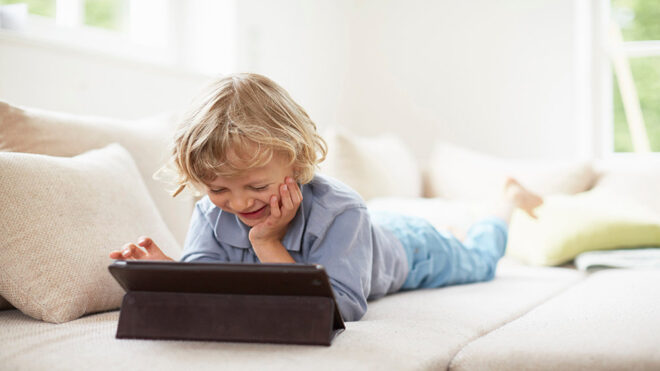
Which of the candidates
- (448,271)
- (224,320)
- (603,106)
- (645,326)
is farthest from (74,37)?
(603,106)

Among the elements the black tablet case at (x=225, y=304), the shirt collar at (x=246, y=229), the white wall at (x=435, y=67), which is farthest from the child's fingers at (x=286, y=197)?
the white wall at (x=435, y=67)

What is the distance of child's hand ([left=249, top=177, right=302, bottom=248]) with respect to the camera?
4.08ft

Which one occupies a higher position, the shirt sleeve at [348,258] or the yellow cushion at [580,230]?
the shirt sleeve at [348,258]

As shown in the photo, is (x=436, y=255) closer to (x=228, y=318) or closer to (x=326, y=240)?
(x=326, y=240)

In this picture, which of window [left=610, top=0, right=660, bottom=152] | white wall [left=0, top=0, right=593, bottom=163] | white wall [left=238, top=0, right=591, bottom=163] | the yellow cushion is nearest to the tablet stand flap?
the yellow cushion

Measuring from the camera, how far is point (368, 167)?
2.65 meters

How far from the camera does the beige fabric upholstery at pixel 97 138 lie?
4.89 ft

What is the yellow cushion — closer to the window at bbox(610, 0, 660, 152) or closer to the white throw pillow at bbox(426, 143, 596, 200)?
the white throw pillow at bbox(426, 143, 596, 200)

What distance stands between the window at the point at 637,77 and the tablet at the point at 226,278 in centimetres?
284

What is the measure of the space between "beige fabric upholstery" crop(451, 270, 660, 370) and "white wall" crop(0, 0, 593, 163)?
2.03 m

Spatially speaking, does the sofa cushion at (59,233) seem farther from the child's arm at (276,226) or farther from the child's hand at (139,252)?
the child's arm at (276,226)

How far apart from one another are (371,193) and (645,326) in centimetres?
154

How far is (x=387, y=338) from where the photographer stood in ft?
3.58

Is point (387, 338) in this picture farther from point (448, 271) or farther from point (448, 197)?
point (448, 197)
